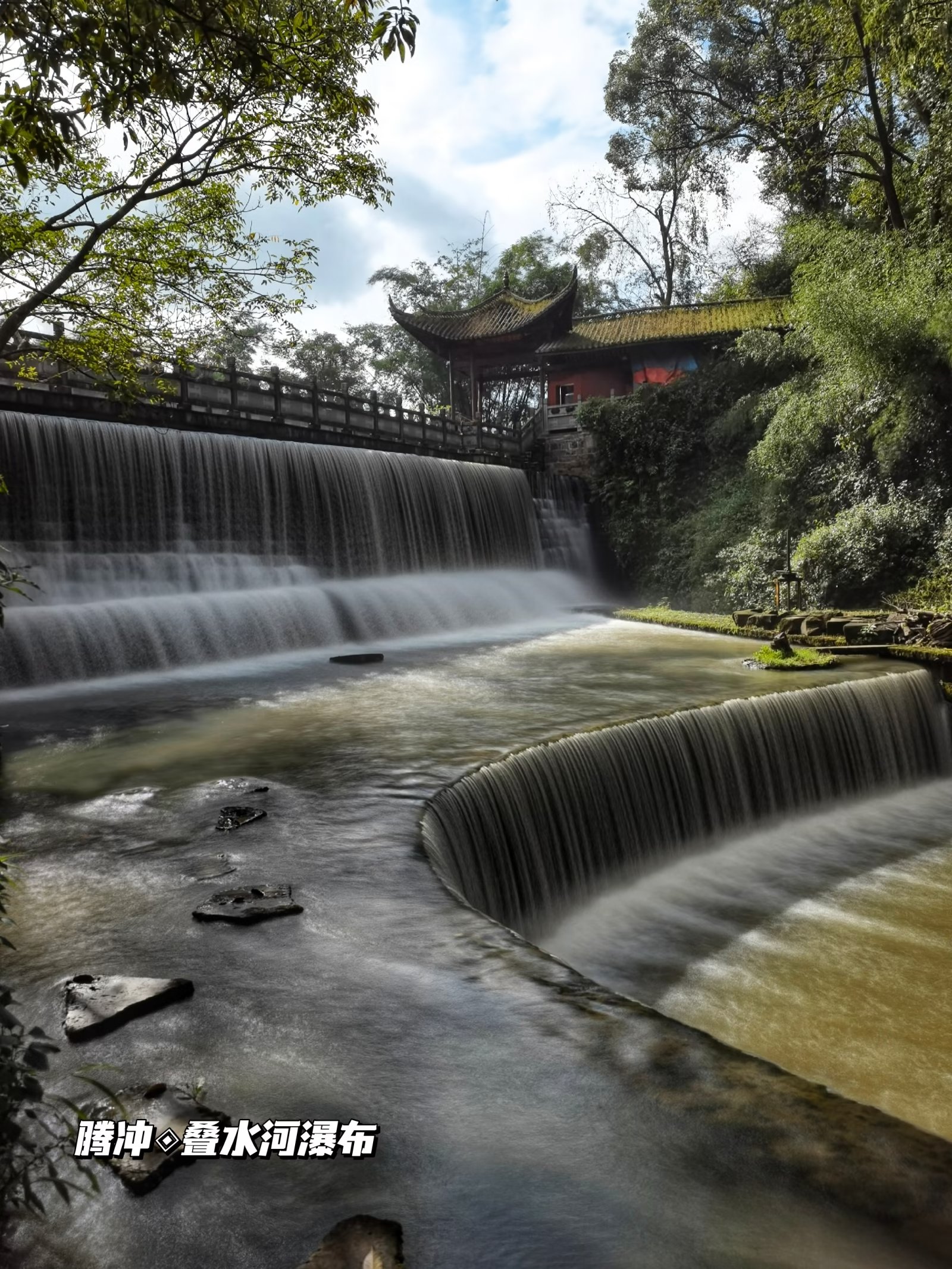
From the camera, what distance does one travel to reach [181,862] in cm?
449

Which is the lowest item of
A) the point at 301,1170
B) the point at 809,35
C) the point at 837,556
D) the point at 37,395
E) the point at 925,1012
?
the point at 925,1012

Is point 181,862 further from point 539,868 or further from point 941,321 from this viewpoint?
point 941,321

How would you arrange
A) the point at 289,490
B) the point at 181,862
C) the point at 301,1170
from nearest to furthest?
the point at 301,1170, the point at 181,862, the point at 289,490

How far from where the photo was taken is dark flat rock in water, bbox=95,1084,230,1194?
87.1 inches

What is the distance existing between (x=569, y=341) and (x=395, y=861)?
24.7 m

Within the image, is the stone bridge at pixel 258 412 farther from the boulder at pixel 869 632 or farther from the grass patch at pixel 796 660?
the boulder at pixel 869 632

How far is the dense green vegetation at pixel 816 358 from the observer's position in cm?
1556

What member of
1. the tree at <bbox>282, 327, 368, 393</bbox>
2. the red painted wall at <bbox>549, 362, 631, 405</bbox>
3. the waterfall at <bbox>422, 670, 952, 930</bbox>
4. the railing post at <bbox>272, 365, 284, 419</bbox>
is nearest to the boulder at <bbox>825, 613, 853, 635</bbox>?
the waterfall at <bbox>422, 670, 952, 930</bbox>

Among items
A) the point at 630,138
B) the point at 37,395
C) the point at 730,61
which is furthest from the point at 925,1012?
the point at 630,138

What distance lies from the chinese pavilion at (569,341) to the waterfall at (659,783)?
1710 centimetres

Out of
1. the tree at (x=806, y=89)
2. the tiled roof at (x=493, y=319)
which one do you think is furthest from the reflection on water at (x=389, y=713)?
the tiled roof at (x=493, y=319)

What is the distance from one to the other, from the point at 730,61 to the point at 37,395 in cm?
2376

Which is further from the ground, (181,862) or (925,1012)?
(181,862)

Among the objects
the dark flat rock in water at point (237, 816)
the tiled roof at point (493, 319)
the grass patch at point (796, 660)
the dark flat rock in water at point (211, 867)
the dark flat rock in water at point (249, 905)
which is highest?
the tiled roof at point (493, 319)
